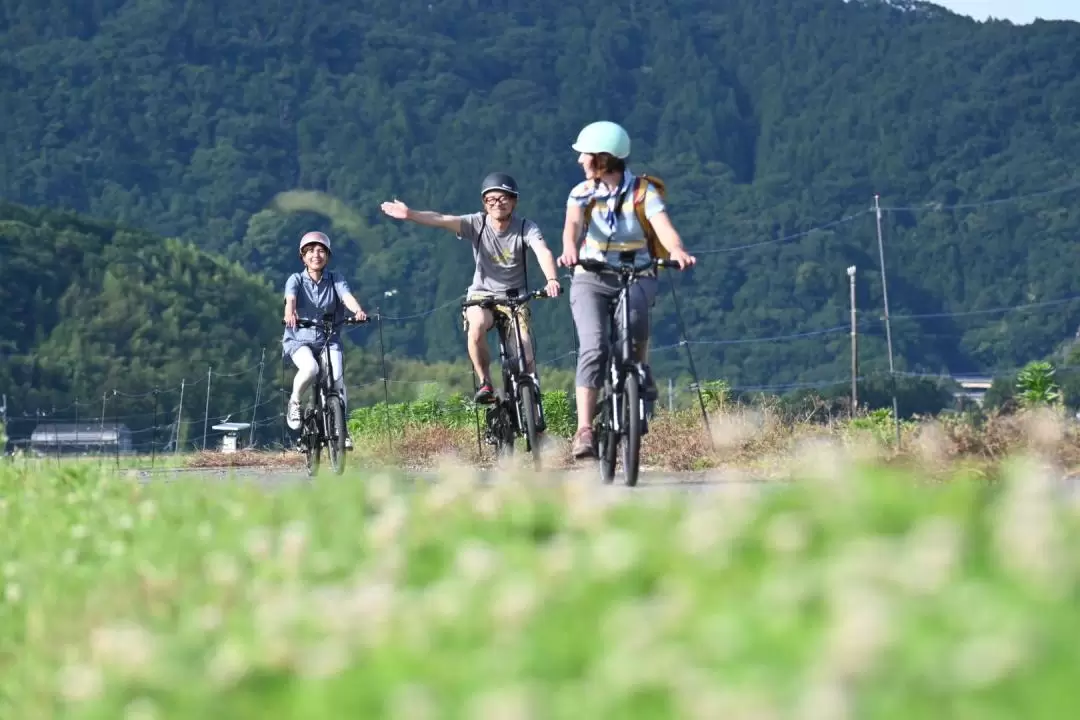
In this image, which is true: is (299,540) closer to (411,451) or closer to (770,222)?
(411,451)

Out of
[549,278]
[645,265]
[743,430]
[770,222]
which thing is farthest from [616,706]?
[770,222]

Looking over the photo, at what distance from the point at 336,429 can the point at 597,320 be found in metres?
3.88

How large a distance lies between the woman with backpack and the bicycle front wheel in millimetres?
3558

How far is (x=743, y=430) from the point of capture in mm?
14898

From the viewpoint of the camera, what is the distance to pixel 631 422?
10.2 m

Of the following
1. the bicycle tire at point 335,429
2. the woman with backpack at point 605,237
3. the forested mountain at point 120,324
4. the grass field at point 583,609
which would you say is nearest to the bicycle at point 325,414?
the bicycle tire at point 335,429

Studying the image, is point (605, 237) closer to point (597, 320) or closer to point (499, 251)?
point (597, 320)

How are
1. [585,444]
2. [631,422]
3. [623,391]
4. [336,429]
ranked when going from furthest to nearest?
[336,429] → [585,444] → [623,391] → [631,422]

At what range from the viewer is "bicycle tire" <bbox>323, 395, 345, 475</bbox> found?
1391 cm

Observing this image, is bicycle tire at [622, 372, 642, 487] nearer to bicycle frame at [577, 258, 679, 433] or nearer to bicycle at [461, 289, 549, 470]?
bicycle frame at [577, 258, 679, 433]

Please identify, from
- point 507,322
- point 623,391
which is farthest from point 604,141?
point 507,322

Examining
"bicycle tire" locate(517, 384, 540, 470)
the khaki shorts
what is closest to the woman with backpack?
"bicycle tire" locate(517, 384, 540, 470)

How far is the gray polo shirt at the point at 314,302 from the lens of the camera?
14344 mm

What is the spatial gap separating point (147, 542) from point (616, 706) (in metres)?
3.17
